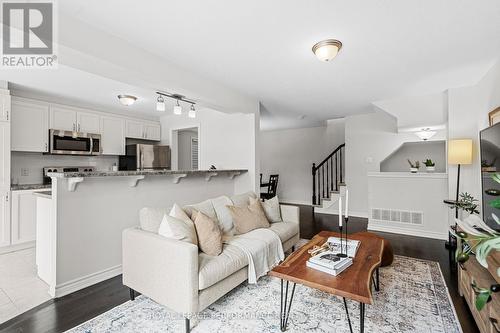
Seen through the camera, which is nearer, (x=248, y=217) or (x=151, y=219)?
(x=151, y=219)

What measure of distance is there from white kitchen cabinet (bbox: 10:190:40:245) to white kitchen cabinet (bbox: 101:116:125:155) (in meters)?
1.57

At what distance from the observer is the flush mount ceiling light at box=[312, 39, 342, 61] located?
2.36 m

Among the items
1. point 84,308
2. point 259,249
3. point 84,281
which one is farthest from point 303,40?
point 84,281

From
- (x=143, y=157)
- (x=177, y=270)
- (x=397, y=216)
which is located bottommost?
(x=397, y=216)

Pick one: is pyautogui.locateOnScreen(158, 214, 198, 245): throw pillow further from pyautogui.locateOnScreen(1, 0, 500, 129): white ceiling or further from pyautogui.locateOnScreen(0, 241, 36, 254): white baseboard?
pyautogui.locateOnScreen(0, 241, 36, 254): white baseboard

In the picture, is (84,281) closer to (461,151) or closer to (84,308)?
(84,308)

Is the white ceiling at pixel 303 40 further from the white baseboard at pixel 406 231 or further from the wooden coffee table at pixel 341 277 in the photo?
the white baseboard at pixel 406 231

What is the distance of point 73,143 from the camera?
4.48m

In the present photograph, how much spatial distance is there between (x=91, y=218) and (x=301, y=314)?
2321mm

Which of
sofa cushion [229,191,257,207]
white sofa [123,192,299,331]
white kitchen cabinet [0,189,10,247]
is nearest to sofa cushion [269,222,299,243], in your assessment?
sofa cushion [229,191,257,207]

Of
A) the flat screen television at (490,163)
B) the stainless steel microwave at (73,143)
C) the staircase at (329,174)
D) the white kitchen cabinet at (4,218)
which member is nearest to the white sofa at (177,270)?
the flat screen television at (490,163)

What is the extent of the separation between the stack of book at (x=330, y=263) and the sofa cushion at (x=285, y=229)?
94 cm

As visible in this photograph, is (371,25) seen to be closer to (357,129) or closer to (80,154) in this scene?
(357,129)

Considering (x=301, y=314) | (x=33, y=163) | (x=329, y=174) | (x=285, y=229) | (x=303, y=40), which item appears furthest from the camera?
(x=329, y=174)
